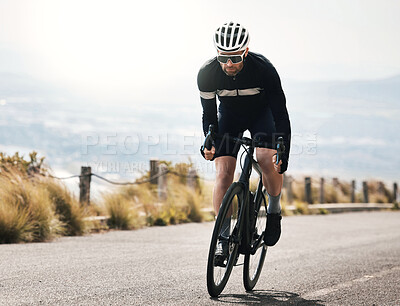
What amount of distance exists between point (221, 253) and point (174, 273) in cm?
158

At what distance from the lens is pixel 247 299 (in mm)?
5211

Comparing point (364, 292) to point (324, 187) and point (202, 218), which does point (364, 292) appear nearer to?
point (202, 218)

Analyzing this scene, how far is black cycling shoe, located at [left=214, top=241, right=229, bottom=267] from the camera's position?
497cm

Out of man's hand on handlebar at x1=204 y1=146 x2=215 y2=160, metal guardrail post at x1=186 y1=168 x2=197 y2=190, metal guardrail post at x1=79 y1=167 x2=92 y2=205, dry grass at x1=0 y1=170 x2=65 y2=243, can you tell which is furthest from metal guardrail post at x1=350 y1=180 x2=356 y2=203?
man's hand on handlebar at x1=204 y1=146 x2=215 y2=160

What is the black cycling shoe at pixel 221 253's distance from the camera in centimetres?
497

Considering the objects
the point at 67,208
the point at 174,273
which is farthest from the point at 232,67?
the point at 67,208

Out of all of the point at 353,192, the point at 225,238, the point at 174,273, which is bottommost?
the point at 174,273

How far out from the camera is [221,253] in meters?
5.00

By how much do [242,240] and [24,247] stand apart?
4.36 meters

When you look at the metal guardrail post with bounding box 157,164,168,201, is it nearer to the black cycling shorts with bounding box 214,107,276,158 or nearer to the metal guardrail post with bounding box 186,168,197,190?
the metal guardrail post with bounding box 186,168,197,190

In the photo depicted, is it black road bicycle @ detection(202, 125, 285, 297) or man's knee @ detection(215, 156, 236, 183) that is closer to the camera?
black road bicycle @ detection(202, 125, 285, 297)

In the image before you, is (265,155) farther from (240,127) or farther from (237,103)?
(237,103)

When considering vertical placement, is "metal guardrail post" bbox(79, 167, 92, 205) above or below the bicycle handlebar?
below

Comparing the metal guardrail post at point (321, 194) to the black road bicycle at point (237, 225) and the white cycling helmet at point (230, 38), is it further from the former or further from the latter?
the white cycling helmet at point (230, 38)
